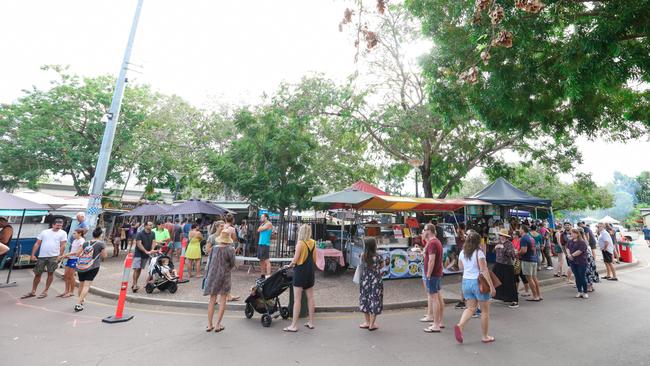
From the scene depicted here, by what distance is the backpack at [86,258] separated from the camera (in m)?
6.77

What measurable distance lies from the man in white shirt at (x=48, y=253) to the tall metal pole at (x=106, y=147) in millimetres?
1676

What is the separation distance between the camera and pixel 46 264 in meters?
7.78

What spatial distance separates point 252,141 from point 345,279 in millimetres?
7113

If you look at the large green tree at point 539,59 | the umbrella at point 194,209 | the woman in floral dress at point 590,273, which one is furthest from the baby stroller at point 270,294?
the woman in floral dress at point 590,273

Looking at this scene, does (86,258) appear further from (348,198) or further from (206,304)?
(348,198)

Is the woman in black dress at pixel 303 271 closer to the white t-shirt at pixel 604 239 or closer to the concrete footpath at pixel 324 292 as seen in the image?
the concrete footpath at pixel 324 292

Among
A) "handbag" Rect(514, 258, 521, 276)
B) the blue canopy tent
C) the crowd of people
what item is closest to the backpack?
the crowd of people

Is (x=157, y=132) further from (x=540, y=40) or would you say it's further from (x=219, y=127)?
(x=540, y=40)

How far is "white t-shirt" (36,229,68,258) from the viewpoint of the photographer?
25.4ft

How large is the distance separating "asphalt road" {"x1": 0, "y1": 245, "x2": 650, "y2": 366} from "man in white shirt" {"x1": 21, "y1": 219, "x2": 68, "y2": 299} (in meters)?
0.68

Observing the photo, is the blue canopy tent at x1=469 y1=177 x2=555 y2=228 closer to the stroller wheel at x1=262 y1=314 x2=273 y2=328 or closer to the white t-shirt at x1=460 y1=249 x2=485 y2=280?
the white t-shirt at x1=460 y1=249 x2=485 y2=280

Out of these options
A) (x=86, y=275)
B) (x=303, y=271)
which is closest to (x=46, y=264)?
(x=86, y=275)

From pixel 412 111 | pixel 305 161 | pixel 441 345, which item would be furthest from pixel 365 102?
pixel 441 345

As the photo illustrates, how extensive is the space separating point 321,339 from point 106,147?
9754 mm
